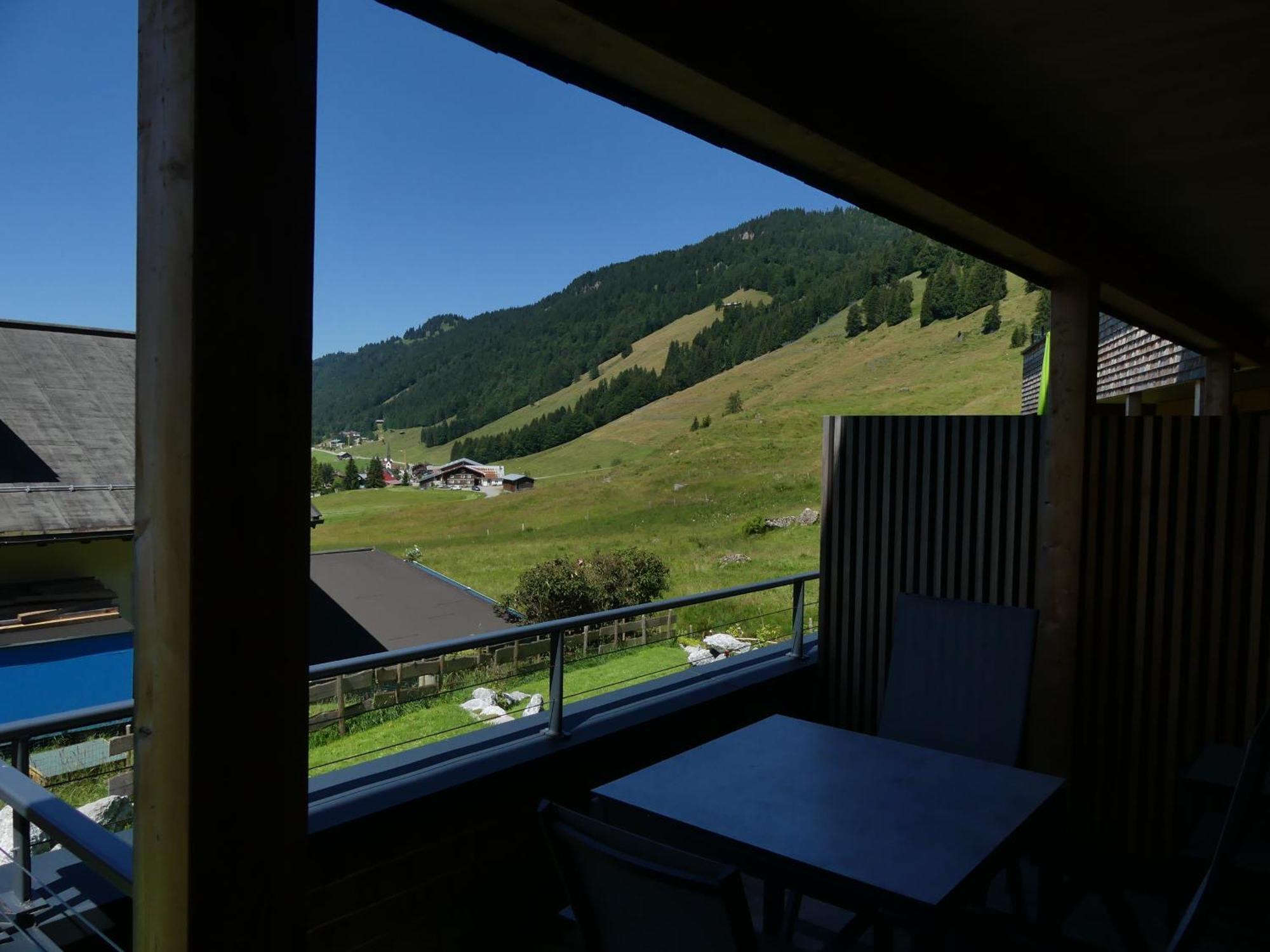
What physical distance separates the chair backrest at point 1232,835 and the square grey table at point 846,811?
36cm

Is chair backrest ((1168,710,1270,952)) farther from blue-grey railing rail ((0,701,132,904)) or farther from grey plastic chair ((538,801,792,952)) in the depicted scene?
blue-grey railing rail ((0,701,132,904))

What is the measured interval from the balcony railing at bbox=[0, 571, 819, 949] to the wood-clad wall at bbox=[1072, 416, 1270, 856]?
1825 mm

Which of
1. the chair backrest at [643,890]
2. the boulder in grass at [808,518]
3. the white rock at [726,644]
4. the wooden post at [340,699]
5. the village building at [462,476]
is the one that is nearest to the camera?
the chair backrest at [643,890]

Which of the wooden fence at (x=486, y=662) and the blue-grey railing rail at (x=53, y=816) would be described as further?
the wooden fence at (x=486, y=662)

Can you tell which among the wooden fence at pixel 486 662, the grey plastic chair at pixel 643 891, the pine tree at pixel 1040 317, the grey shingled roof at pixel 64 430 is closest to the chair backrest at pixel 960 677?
the grey plastic chair at pixel 643 891

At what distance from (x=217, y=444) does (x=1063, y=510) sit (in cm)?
341

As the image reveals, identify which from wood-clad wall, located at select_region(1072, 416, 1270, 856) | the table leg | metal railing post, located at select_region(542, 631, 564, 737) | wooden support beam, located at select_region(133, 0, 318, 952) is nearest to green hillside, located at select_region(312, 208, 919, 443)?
wood-clad wall, located at select_region(1072, 416, 1270, 856)

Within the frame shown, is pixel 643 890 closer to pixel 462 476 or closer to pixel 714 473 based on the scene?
pixel 714 473

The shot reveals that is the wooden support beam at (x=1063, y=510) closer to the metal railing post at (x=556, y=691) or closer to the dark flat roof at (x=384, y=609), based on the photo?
the metal railing post at (x=556, y=691)

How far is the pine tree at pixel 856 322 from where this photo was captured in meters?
70.1

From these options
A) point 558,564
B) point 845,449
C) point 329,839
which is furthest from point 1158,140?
point 558,564

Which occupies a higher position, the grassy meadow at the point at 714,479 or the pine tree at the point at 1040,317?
the pine tree at the point at 1040,317

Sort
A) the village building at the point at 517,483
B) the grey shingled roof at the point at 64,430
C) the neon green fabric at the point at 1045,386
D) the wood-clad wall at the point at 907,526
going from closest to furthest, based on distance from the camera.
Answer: the wood-clad wall at the point at 907,526
the neon green fabric at the point at 1045,386
the grey shingled roof at the point at 64,430
the village building at the point at 517,483

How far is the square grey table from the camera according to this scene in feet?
5.70
